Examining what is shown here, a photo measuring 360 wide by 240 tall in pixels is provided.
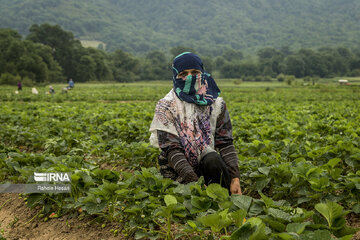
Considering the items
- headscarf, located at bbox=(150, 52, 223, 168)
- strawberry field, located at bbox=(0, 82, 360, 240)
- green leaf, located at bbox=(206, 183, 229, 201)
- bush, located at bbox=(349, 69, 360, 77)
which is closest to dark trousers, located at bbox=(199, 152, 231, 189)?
headscarf, located at bbox=(150, 52, 223, 168)

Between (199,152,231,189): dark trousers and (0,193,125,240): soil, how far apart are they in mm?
886

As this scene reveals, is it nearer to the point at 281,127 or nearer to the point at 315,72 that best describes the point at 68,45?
the point at 315,72

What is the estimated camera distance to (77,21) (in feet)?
609

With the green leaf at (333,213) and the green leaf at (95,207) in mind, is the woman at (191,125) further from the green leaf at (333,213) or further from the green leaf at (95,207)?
the green leaf at (333,213)

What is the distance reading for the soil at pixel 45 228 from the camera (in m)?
2.62

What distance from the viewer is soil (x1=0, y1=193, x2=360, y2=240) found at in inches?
103

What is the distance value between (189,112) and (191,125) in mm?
118

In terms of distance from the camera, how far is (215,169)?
109 inches

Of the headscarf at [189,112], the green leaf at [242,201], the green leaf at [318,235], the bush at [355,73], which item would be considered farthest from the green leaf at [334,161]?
the bush at [355,73]

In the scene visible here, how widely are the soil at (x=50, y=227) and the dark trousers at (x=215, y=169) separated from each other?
88cm

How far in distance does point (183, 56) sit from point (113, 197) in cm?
135

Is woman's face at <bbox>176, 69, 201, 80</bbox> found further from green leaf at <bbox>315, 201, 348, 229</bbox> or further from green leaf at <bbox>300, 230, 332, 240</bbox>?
green leaf at <bbox>300, 230, 332, 240</bbox>

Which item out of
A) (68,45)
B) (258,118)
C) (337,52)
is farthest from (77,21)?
(258,118)

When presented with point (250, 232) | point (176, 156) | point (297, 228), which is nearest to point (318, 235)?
point (297, 228)
